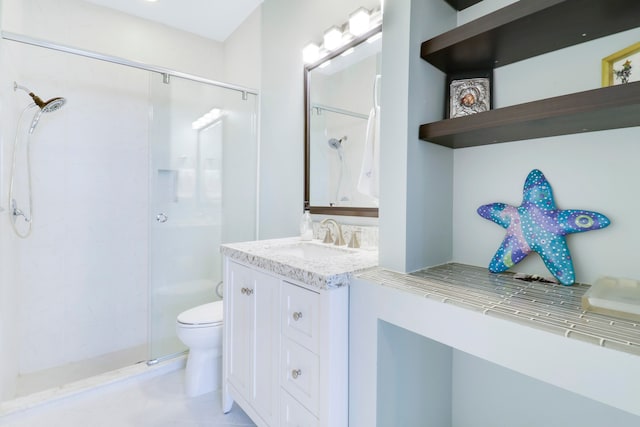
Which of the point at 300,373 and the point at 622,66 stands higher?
the point at 622,66

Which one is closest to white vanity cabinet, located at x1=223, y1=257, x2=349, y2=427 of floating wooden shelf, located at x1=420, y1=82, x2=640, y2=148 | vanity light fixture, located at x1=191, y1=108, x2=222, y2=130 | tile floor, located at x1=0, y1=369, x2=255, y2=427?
tile floor, located at x1=0, y1=369, x2=255, y2=427

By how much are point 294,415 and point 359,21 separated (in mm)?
1790

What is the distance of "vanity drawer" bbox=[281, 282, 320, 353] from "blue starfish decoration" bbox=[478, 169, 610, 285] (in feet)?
2.16

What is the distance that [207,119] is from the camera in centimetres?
235

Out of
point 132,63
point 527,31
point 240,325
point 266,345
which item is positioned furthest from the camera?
point 132,63

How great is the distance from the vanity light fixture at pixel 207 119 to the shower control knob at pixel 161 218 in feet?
2.26

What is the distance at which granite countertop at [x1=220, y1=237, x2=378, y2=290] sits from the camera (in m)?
1.01

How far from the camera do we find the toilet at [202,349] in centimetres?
174

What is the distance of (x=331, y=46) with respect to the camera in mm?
1742

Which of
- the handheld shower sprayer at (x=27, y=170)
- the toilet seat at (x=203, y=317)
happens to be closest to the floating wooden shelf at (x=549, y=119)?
the toilet seat at (x=203, y=317)

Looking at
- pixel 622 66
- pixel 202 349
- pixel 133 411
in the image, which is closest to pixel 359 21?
pixel 622 66

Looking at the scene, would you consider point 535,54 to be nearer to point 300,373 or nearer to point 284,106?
point 300,373

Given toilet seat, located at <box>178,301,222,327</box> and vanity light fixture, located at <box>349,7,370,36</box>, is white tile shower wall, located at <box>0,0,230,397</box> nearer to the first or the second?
toilet seat, located at <box>178,301,222,327</box>

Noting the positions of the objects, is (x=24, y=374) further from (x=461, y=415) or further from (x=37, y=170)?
(x=461, y=415)
